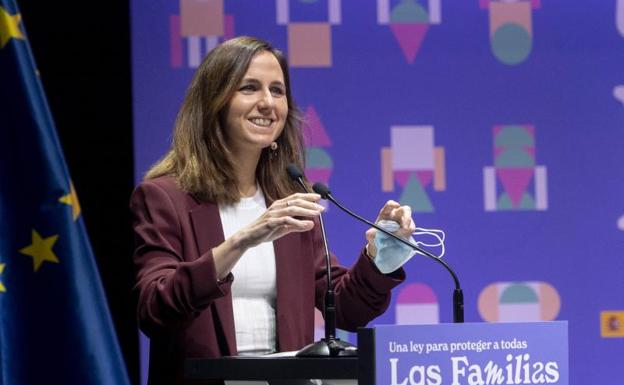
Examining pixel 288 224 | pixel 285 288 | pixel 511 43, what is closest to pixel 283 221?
Result: pixel 288 224

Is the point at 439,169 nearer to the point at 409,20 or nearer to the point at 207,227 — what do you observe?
the point at 409,20

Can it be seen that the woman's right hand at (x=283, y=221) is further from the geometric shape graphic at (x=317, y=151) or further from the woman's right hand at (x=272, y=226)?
the geometric shape graphic at (x=317, y=151)

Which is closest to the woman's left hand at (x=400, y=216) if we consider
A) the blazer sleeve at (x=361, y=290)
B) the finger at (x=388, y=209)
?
the finger at (x=388, y=209)

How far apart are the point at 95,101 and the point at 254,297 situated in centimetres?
164

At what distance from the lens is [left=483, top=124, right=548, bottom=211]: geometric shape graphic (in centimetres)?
381

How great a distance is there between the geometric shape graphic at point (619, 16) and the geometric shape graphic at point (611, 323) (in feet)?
3.38

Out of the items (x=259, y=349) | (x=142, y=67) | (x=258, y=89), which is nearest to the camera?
(x=259, y=349)

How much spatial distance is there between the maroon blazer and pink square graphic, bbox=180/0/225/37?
1.42m

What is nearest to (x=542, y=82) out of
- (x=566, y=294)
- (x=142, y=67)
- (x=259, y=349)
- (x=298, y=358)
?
(x=566, y=294)

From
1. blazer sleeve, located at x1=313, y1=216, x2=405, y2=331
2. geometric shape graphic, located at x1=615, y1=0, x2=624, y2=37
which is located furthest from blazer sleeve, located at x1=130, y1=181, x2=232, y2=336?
geometric shape graphic, located at x1=615, y1=0, x2=624, y2=37

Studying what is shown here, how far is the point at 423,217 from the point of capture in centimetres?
378

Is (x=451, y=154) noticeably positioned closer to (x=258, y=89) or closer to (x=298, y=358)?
(x=258, y=89)

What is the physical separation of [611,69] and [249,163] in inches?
75.2

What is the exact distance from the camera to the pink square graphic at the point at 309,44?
3.76 meters
